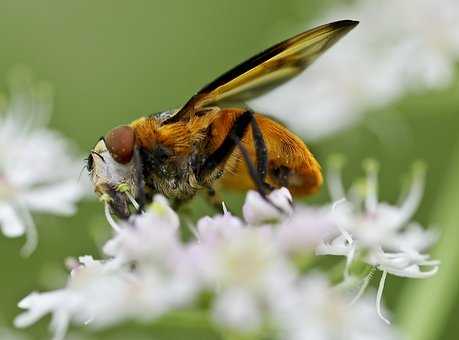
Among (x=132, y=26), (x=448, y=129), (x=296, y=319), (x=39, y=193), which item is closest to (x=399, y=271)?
(x=296, y=319)

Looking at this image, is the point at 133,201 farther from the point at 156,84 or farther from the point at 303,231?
the point at 156,84

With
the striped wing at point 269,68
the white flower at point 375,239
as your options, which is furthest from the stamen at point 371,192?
the striped wing at point 269,68

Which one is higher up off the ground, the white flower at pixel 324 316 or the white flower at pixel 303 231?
the white flower at pixel 303 231

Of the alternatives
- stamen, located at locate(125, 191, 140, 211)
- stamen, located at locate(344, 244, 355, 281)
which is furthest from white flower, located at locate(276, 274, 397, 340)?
stamen, located at locate(125, 191, 140, 211)

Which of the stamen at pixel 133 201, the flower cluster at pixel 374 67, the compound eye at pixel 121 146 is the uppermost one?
the compound eye at pixel 121 146

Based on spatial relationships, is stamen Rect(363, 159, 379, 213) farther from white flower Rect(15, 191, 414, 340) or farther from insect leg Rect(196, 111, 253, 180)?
white flower Rect(15, 191, 414, 340)

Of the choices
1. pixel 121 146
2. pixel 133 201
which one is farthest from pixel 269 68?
pixel 133 201

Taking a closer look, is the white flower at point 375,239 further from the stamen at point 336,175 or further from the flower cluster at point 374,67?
the flower cluster at point 374,67
